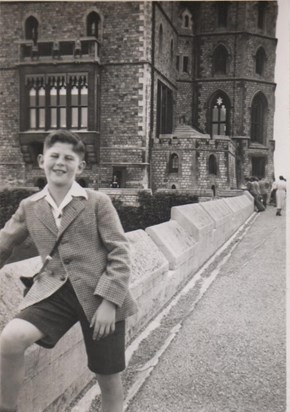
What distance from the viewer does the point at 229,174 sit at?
2817cm

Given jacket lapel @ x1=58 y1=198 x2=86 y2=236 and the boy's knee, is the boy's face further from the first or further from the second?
the boy's knee

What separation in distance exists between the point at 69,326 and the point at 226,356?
5.12 ft

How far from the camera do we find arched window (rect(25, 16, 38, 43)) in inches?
1029

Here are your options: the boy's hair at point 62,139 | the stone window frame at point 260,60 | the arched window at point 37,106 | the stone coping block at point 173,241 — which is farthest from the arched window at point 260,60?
the boy's hair at point 62,139

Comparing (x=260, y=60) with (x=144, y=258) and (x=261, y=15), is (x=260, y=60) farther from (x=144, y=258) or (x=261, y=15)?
(x=144, y=258)

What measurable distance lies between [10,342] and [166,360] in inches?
62.7

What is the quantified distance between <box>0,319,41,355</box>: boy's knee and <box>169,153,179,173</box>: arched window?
24.8m

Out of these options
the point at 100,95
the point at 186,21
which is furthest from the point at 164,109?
the point at 186,21

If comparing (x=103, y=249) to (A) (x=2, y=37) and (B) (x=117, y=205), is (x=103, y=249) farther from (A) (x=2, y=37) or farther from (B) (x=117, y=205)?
(A) (x=2, y=37)

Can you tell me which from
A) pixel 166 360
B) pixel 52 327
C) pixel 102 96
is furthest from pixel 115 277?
pixel 102 96

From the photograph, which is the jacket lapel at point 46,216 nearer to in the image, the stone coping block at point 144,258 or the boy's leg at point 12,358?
the boy's leg at point 12,358

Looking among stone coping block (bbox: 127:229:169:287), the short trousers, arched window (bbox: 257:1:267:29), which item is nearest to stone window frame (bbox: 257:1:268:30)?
arched window (bbox: 257:1:267:29)

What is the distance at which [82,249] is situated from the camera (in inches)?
87.6

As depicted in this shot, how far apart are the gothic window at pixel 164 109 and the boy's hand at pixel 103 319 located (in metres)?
25.8
